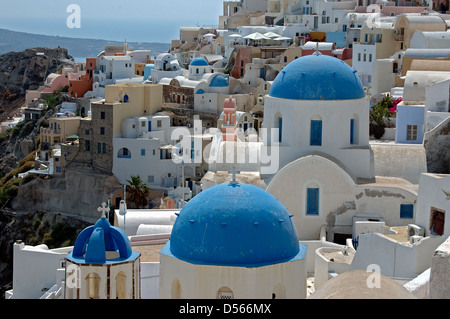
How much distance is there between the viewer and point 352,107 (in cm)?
2245

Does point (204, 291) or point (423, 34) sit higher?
point (423, 34)

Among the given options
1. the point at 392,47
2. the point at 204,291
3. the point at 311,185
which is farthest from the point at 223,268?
the point at 392,47

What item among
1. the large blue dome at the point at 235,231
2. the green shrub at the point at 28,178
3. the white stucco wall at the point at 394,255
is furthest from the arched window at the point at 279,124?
the green shrub at the point at 28,178

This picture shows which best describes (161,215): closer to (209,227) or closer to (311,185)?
(311,185)

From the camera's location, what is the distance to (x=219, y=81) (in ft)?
157

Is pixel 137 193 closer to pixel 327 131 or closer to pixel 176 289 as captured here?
pixel 327 131

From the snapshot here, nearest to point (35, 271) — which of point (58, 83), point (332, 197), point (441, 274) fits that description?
point (332, 197)

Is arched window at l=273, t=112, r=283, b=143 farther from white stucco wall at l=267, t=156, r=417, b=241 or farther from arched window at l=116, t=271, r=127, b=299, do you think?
arched window at l=116, t=271, r=127, b=299

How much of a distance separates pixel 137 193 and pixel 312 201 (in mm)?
19631

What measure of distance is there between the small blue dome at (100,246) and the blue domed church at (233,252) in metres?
0.75

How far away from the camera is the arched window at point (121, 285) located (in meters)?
14.3

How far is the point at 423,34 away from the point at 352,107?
1971 cm

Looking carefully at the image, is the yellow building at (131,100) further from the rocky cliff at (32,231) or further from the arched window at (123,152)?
the rocky cliff at (32,231)
